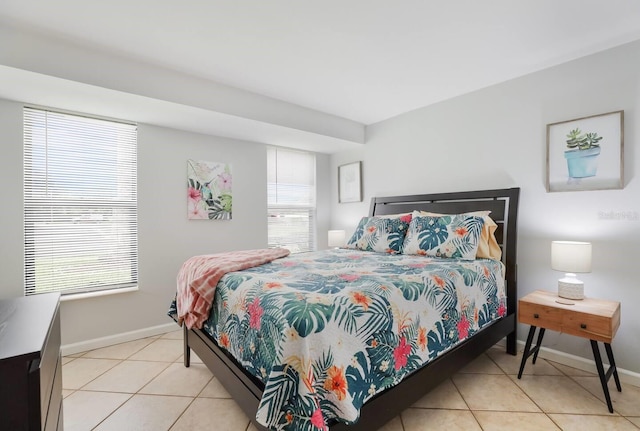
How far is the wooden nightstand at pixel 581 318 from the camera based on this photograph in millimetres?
1898

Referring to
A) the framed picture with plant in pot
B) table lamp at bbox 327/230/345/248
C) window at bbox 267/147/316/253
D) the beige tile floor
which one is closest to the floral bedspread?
the beige tile floor

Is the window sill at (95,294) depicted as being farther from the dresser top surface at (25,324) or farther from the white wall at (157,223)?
the dresser top surface at (25,324)

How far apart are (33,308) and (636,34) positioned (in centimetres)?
392

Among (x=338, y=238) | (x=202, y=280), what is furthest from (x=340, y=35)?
(x=338, y=238)

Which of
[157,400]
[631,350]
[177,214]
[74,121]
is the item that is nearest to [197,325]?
[157,400]

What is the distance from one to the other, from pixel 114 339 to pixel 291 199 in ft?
8.73

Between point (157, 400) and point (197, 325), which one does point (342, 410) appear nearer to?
point (197, 325)

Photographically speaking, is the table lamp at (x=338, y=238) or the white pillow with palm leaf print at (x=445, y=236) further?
the table lamp at (x=338, y=238)

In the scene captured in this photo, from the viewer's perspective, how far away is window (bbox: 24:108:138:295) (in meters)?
2.62

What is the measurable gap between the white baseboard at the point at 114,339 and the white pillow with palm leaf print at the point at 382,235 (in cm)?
223

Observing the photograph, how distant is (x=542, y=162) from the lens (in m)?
2.65

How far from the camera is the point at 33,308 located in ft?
3.95

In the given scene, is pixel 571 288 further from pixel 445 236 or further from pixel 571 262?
pixel 445 236

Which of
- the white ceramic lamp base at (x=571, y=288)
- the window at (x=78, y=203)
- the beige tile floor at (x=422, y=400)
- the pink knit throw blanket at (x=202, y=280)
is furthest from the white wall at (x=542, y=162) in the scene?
the window at (x=78, y=203)
